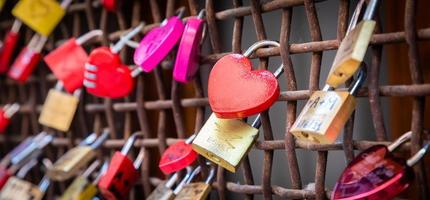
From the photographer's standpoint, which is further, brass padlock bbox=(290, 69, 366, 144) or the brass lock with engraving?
the brass lock with engraving

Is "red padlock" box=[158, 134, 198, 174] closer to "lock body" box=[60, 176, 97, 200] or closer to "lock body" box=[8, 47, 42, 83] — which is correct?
"lock body" box=[60, 176, 97, 200]

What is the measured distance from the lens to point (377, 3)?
437mm

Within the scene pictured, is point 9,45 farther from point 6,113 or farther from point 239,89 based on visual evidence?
point 239,89

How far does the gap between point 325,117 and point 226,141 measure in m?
0.12

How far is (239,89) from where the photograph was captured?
47 centimetres

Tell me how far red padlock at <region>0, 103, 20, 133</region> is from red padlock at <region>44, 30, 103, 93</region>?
0.50ft

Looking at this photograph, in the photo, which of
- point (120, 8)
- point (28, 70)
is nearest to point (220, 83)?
point (120, 8)

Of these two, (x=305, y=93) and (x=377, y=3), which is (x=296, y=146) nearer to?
(x=305, y=93)

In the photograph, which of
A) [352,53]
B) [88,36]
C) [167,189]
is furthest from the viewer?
[88,36]

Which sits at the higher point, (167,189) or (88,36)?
(88,36)

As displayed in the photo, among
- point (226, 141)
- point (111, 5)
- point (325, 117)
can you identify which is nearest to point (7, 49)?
point (111, 5)

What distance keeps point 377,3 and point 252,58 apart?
0.17 metres

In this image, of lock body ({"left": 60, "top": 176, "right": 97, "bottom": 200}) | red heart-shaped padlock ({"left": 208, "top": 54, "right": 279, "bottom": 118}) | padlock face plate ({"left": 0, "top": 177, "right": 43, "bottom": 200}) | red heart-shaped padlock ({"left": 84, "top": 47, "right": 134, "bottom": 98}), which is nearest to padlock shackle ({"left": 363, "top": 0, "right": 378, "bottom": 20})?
red heart-shaped padlock ({"left": 208, "top": 54, "right": 279, "bottom": 118})

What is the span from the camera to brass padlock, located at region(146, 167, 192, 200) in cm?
58
